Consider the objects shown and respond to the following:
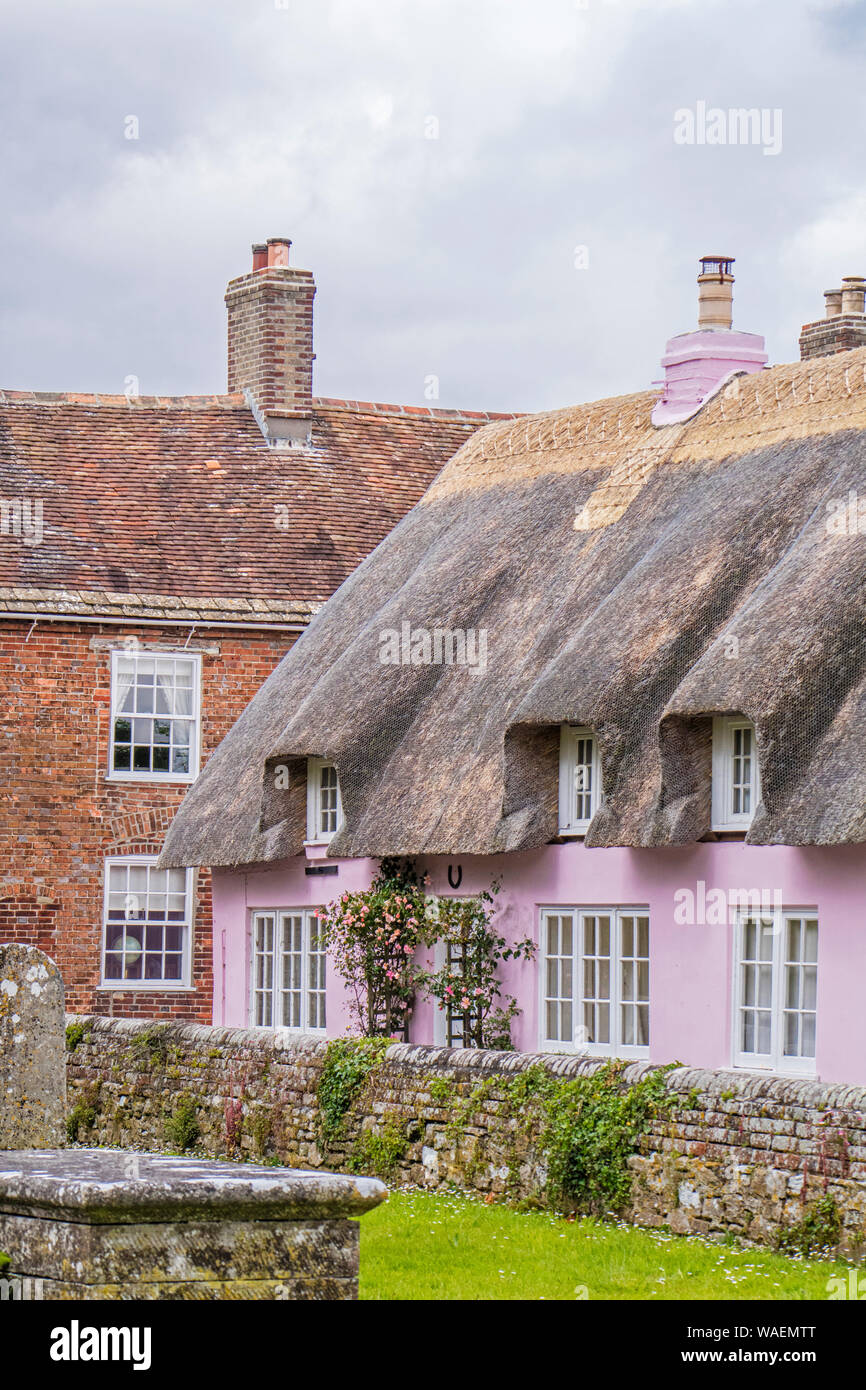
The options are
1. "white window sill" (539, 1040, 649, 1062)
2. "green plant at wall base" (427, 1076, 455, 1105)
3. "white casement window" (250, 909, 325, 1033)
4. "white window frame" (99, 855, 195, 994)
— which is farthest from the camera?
"white window frame" (99, 855, 195, 994)

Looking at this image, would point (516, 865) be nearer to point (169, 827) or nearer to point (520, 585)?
point (520, 585)

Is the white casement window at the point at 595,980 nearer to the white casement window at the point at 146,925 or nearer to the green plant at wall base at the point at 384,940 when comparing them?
the green plant at wall base at the point at 384,940

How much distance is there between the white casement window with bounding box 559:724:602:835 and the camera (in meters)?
18.2

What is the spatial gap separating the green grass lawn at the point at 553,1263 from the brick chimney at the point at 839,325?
18599mm

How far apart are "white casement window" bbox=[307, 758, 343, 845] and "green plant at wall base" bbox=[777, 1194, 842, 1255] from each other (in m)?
10.5

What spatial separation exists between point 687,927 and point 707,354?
768cm

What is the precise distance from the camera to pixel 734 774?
54.2ft

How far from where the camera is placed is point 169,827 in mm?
24891

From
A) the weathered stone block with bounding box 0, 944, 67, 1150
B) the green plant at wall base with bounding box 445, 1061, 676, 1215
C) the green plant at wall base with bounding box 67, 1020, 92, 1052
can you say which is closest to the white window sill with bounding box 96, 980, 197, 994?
the green plant at wall base with bounding box 67, 1020, 92, 1052

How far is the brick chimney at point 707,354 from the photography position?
2162cm

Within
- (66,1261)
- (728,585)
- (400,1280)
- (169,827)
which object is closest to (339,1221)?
(66,1261)

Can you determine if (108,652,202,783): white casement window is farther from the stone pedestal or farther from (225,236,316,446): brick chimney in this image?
the stone pedestal

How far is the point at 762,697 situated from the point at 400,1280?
6063mm

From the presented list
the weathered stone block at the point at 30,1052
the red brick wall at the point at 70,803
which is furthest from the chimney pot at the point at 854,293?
the weathered stone block at the point at 30,1052
